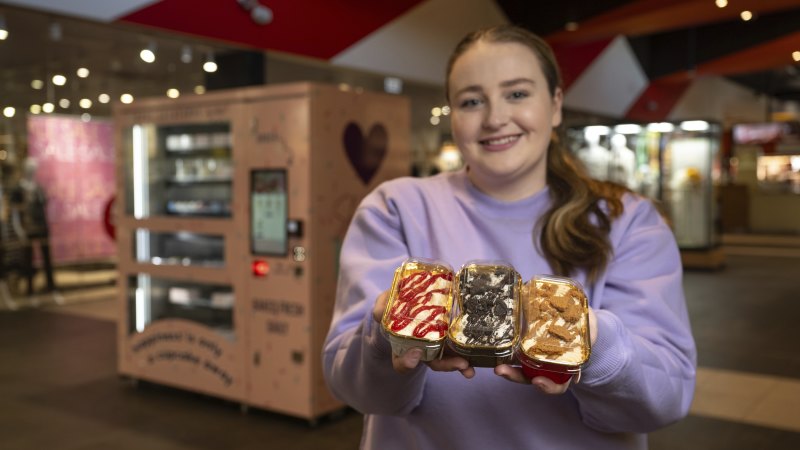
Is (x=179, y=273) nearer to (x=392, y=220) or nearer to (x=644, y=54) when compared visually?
(x=392, y=220)

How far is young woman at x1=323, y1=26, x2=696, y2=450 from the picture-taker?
1241mm

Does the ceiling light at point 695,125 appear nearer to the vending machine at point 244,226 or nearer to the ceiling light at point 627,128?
the ceiling light at point 627,128

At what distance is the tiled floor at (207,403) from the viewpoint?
4.49 m

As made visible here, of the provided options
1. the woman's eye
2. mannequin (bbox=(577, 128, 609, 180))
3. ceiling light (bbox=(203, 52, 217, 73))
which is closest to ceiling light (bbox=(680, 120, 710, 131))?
mannequin (bbox=(577, 128, 609, 180))

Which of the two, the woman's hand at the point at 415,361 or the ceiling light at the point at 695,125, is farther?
the ceiling light at the point at 695,125

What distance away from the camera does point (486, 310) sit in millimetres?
1098

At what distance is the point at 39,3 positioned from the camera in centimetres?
450

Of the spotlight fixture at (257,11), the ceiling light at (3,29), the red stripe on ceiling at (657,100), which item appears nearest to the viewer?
the ceiling light at (3,29)

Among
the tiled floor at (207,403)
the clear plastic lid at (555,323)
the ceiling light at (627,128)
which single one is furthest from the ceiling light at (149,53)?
the ceiling light at (627,128)

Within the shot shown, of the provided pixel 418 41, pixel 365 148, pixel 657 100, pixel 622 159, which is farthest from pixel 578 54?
pixel 365 148

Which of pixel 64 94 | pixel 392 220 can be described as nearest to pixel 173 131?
pixel 64 94

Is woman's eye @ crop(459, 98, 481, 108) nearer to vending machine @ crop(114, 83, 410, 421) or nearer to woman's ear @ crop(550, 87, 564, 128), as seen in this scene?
woman's ear @ crop(550, 87, 564, 128)

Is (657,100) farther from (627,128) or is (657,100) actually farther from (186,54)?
(186,54)

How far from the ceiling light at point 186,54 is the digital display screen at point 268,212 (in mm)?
1546
